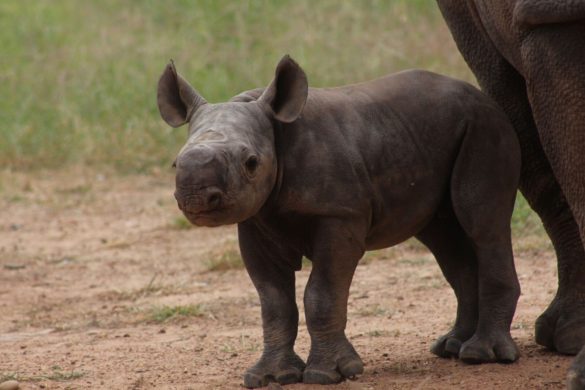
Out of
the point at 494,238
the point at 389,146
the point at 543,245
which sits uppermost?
the point at 389,146

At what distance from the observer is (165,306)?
666cm

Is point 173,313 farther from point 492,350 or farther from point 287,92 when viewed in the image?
point 287,92

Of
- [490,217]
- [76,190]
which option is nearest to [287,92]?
[490,217]

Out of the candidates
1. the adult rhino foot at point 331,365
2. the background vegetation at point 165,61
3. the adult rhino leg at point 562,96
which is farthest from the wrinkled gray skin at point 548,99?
the background vegetation at point 165,61

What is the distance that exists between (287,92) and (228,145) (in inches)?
16.9

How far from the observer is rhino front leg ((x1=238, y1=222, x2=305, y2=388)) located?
15.6ft

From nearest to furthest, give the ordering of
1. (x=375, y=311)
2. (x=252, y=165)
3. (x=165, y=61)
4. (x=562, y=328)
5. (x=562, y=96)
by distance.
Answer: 1. (x=562, y=96)
2. (x=252, y=165)
3. (x=562, y=328)
4. (x=375, y=311)
5. (x=165, y=61)

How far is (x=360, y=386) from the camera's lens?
15.3 ft

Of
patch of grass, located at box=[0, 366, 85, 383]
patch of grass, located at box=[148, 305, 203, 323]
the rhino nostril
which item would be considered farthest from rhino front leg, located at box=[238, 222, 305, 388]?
patch of grass, located at box=[148, 305, 203, 323]

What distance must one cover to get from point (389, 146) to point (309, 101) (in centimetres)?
33

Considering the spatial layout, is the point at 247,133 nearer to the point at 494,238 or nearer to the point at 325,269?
the point at 325,269

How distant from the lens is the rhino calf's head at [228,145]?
415cm

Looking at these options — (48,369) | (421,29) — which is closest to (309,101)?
(48,369)

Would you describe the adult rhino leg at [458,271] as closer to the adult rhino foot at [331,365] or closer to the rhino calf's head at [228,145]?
the adult rhino foot at [331,365]
